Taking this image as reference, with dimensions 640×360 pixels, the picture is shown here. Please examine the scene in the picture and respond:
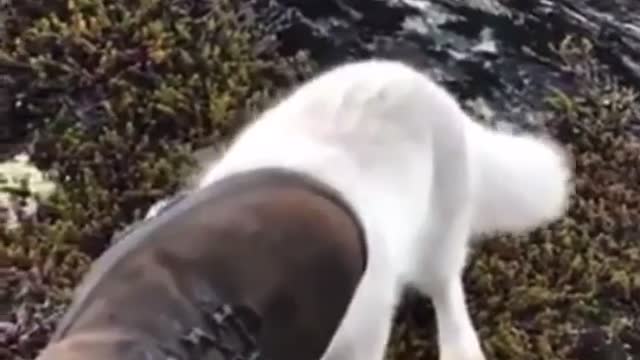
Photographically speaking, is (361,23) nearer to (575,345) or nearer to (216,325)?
(575,345)

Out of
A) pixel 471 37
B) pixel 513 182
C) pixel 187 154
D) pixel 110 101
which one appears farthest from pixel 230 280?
pixel 471 37

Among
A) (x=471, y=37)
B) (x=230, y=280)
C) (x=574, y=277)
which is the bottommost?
(x=574, y=277)

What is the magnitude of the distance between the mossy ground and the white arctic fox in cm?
15

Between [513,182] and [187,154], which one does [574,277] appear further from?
[187,154]

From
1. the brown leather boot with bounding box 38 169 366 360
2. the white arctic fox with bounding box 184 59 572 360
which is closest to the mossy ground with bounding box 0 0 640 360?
the white arctic fox with bounding box 184 59 572 360

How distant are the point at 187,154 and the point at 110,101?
0.25 m

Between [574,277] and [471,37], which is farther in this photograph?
[471,37]

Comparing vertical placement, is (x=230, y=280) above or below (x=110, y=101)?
above

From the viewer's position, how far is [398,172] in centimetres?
282

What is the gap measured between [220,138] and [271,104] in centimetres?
12

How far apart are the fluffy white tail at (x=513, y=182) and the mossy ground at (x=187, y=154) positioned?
10cm

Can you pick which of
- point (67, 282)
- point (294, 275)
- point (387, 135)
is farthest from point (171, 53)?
point (294, 275)

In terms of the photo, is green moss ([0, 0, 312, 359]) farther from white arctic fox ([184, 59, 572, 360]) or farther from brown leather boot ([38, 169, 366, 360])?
brown leather boot ([38, 169, 366, 360])

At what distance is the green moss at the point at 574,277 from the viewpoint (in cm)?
322
